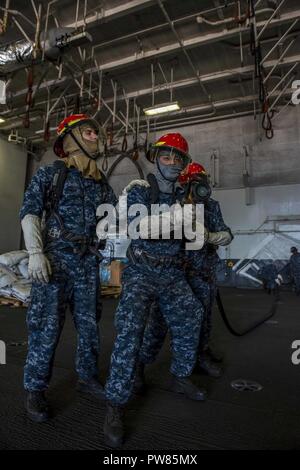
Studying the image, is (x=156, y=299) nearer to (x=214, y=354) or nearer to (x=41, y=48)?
(x=214, y=354)

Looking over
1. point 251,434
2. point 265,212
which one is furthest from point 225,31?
point 251,434

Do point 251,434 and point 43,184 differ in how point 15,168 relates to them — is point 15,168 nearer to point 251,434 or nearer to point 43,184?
point 43,184

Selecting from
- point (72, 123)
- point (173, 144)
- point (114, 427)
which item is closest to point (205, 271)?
point (173, 144)

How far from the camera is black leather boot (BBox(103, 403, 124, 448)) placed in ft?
4.98

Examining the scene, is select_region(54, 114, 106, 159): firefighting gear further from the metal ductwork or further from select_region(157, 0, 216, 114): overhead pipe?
select_region(157, 0, 216, 114): overhead pipe

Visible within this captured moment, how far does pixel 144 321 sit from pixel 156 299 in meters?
0.20

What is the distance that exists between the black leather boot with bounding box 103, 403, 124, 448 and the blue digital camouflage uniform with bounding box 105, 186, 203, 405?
118 mm

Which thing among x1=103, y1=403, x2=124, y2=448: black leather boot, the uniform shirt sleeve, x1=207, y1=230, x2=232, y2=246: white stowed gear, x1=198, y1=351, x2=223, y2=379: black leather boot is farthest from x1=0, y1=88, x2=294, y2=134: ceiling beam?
x1=103, y1=403, x2=124, y2=448: black leather boot

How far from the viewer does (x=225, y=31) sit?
7.27 metres

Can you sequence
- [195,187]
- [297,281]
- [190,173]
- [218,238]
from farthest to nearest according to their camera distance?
[297,281] < [190,173] < [195,187] < [218,238]

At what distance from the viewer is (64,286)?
6.38 feet

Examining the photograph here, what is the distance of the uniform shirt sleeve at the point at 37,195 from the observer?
6.23 feet

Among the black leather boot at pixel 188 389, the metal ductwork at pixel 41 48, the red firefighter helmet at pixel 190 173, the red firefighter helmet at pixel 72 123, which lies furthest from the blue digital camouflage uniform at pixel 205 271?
the metal ductwork at pixel 41 48

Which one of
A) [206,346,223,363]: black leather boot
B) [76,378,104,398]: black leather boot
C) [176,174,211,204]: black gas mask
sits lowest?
[206,346,223,363]: black leather boot
